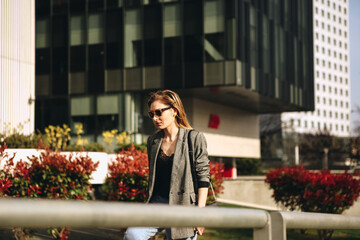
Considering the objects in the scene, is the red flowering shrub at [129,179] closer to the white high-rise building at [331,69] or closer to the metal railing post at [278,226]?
the metal railing post at [278,226]

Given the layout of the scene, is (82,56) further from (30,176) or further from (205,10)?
(30,176)

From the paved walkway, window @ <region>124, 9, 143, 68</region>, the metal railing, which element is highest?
window @ <region>124, 9, 143, 68</region>

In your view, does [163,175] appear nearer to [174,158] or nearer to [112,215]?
[174,158]

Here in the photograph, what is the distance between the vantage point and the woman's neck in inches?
166

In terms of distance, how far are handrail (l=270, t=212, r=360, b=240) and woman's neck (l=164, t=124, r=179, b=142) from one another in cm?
199

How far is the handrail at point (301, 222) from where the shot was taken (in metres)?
2.05

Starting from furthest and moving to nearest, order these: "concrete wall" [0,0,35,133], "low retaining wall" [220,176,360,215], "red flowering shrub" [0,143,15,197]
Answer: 1. "low retaining wall" [220,176,360,215]
2. "concrete wall" [0,0,35,133]
3. "red flowering shrub" [0,143,15,197]

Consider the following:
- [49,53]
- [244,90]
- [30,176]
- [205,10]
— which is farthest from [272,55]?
[30,176]

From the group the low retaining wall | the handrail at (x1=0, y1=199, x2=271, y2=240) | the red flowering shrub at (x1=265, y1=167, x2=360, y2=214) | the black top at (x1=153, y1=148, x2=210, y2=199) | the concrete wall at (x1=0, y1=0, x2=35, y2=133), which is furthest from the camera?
the low retaining wall

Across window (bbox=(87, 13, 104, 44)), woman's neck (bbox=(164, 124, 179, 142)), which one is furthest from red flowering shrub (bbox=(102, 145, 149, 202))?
window (bbox=(87, 13, 104, 44))

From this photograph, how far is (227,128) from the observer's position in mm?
35875

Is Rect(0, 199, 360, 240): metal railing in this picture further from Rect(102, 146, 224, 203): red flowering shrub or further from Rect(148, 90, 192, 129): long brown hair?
Rect(102, 146, 224, 203): red flowering shrub

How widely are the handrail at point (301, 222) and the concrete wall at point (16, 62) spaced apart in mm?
13778

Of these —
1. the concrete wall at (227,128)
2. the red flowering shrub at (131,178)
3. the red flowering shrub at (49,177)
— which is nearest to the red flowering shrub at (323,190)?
the red flowering shrub at (131,178)
